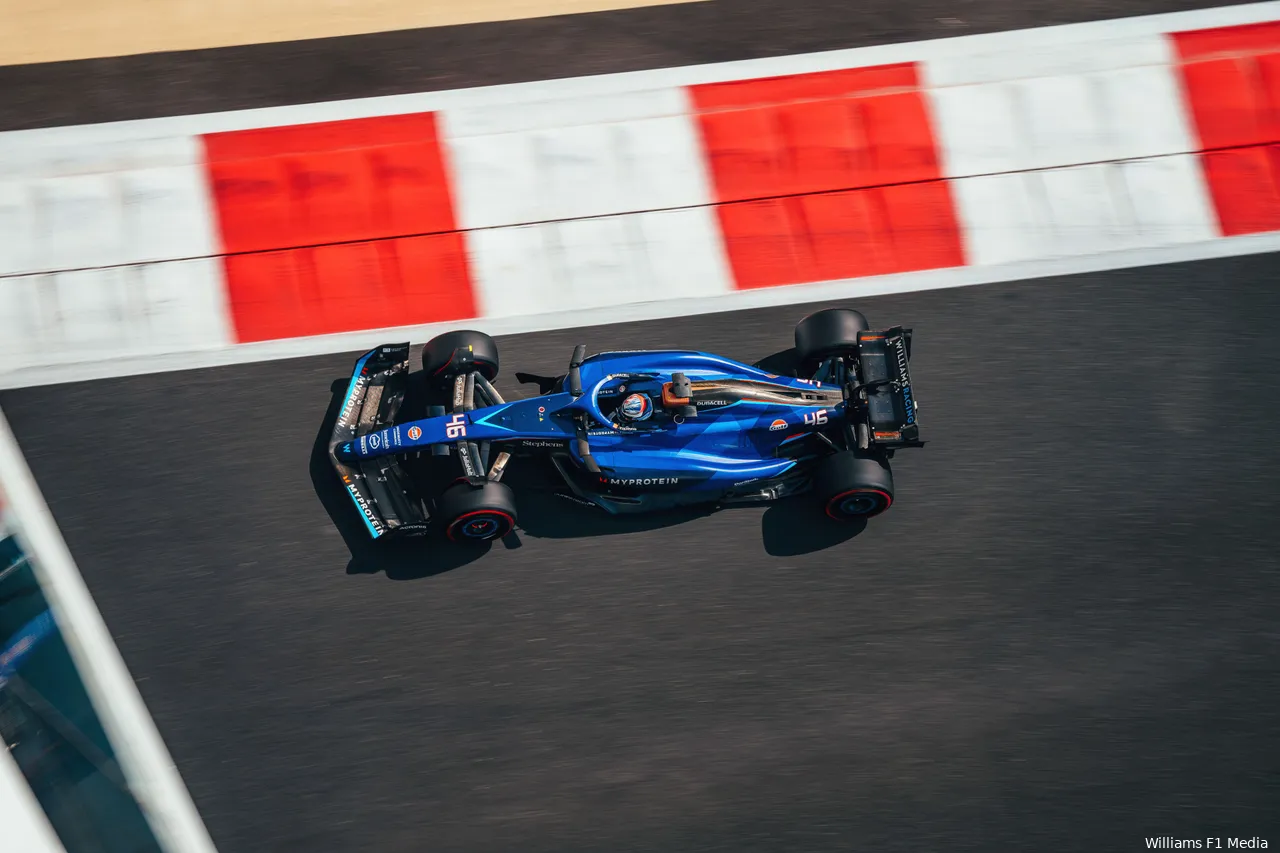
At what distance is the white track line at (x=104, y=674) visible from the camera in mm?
9078

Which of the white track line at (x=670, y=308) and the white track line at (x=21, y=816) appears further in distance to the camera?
the white track line at (x=670, y=308)

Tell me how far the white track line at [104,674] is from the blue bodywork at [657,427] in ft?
9.00

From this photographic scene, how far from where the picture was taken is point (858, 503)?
9648 mm

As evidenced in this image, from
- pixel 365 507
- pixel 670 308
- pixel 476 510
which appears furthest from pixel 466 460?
pixel 670 308

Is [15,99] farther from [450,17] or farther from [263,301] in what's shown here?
[450,17]

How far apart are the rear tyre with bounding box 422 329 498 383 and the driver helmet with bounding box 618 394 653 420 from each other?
1461 millimetres

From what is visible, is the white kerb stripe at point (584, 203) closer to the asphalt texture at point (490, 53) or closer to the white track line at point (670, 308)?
the white track line at point (670, 308)

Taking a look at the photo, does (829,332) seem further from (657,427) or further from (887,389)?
(657,427)

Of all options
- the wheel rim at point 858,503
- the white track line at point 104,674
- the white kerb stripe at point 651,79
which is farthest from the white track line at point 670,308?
the white kerb stripe at point 651,79

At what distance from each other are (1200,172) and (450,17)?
330 inches

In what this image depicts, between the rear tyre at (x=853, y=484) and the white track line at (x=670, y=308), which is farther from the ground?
the white track line at (x=670, y=308)

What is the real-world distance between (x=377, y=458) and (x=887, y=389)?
4.67 metres

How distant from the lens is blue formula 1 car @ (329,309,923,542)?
9367mm

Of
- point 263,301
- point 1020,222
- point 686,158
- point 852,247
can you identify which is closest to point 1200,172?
point 1020,222
